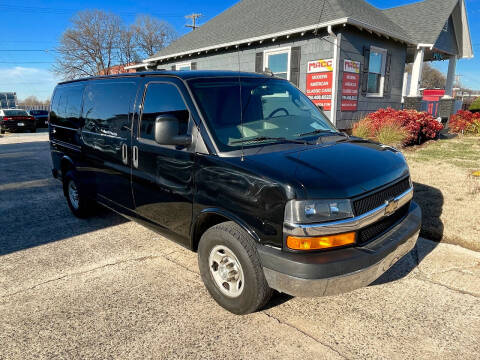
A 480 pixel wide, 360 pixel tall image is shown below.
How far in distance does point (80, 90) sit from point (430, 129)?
1016 cm

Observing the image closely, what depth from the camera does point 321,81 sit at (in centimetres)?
1132

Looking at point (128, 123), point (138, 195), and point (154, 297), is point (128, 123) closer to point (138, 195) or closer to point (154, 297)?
point (138, 195)

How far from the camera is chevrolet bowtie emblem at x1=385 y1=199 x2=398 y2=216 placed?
8.94ft

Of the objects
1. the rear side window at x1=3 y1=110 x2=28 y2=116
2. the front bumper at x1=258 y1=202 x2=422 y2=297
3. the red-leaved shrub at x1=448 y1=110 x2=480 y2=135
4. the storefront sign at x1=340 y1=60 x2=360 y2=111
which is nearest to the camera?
the front bumper at x1=258 y1=202 x2=422 y2=297

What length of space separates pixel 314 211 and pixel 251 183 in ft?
1.64

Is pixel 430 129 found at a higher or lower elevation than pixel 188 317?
higher

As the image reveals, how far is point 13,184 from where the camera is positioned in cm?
751

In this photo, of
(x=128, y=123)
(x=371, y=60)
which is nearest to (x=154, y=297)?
(x=128, y=123)

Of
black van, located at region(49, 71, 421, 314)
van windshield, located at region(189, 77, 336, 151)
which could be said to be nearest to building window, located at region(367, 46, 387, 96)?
black van, located at region(49, 71, 421, 314)

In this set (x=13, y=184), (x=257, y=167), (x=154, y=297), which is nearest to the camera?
(x=257, y=167)

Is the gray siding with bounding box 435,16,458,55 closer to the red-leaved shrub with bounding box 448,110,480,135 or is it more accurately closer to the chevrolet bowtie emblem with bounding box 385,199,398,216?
the red-leaved shrub with bounding box 448,110,480,135

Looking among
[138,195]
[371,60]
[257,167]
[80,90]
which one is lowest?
[138,195]

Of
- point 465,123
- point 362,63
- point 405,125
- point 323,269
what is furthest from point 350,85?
point 323,269

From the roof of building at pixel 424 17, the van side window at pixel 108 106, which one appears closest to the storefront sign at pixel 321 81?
the roof of building at pixel 424 17
